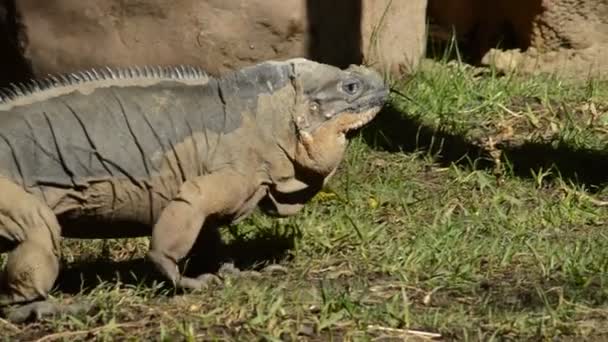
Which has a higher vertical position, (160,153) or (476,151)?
(160,153)

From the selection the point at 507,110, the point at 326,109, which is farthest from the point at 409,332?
the point at 507,110

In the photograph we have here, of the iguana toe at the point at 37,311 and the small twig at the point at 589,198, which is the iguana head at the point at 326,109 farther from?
the small twig at the point at 589,198

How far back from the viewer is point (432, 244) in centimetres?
638

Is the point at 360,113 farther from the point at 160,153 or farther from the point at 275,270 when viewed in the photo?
the point at 160,153

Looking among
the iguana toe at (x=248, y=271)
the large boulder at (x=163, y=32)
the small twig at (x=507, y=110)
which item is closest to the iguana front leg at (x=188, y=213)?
the iguana toe at (x=248, y=271)

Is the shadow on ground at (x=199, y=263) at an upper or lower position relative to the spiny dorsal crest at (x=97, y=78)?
lower

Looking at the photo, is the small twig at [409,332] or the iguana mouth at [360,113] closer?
the small twig at [409,332]

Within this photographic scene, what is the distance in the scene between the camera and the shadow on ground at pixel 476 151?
7.62m

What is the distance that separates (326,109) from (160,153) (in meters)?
0.72

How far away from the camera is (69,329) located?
17.6 ft

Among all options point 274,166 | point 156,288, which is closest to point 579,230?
point 274,166

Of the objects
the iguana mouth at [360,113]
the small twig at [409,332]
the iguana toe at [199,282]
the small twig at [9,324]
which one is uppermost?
the iguana mouth at [360,113]

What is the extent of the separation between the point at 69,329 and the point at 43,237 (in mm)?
362

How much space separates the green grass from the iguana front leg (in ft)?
0.55
